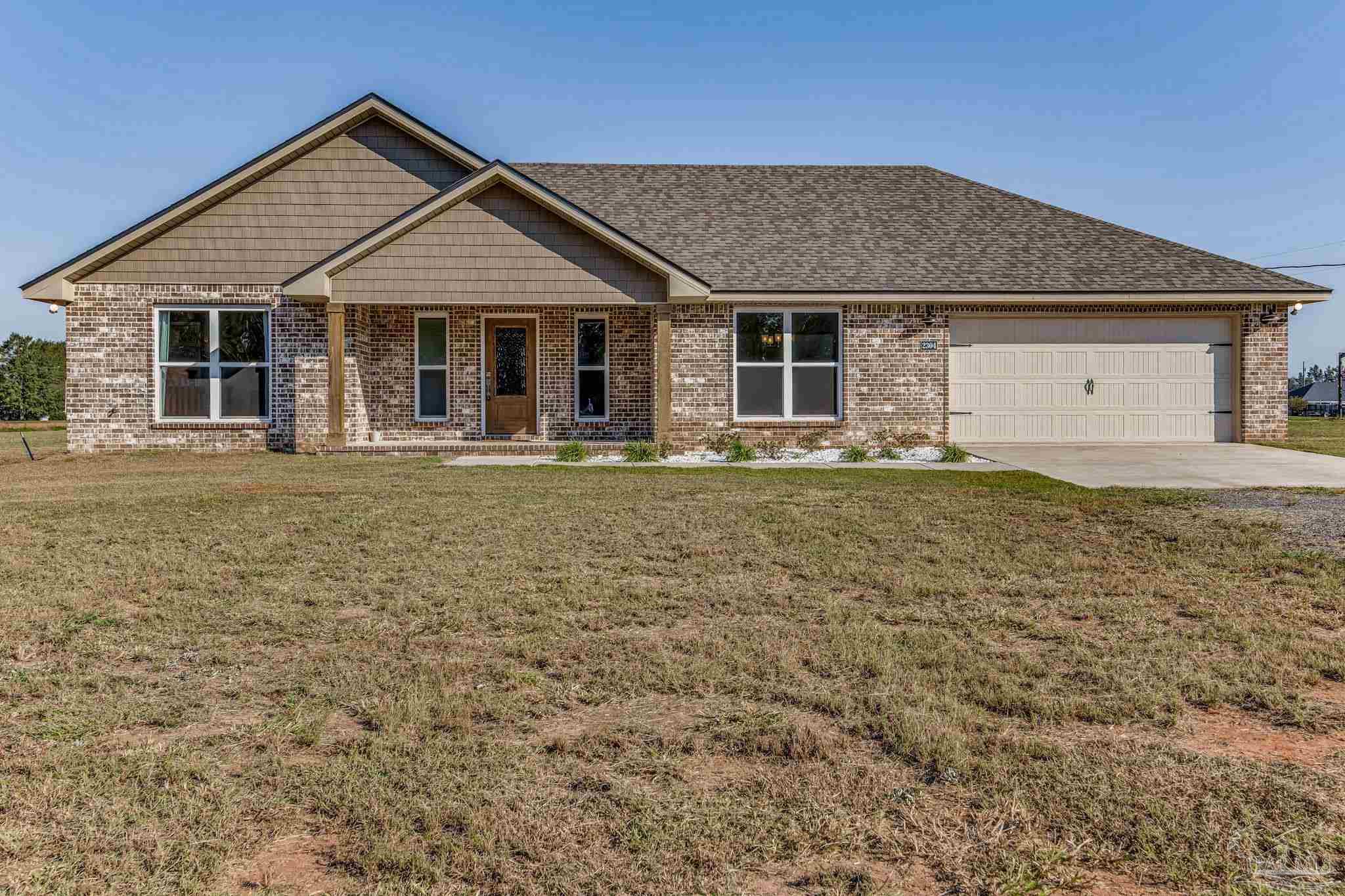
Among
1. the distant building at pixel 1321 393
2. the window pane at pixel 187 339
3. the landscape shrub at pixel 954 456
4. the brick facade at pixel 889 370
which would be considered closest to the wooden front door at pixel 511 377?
the brick facade at pixel 889 370

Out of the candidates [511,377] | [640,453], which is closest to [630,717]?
[640,453]

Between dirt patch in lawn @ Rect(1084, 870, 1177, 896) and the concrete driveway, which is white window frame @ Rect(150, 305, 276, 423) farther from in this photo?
dirt patch in lawn @ Rect(1084, 870, 1177, 896)

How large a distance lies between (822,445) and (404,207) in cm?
866

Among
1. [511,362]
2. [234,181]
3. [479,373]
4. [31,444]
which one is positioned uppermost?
[234,181]

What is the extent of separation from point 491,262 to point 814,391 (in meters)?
6.11

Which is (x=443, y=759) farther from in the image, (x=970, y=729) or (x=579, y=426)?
(x=579, y=426)

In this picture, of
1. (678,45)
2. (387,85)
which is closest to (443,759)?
(387,85)

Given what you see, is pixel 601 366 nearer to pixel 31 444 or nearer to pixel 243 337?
pixel 243 337

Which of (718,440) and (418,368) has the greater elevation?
(418,368)

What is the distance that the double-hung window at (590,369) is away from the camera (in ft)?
56.2

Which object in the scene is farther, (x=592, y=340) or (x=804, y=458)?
(x=592, y=340)

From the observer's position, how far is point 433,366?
17031mm

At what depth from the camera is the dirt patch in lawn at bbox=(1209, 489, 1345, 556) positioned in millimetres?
7117

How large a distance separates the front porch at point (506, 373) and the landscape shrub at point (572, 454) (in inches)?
76.3
